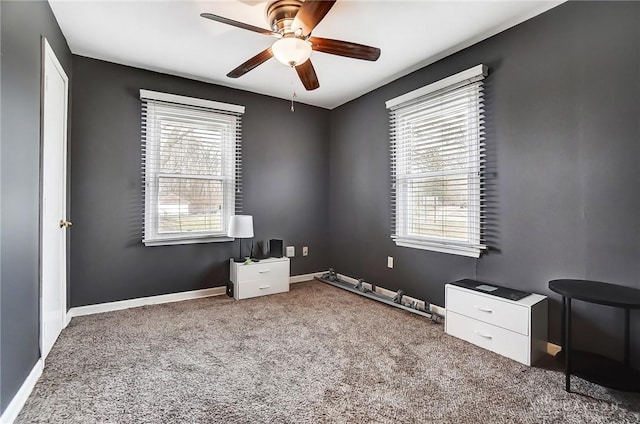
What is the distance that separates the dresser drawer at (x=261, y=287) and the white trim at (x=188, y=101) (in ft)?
6.64

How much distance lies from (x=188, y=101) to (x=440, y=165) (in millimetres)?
2740

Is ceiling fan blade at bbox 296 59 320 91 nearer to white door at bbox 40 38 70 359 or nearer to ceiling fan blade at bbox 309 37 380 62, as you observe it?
ceiling fan blade at bbox 309 37 380 62

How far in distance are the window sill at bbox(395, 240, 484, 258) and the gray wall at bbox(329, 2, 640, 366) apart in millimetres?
72

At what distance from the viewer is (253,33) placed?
2.60 m

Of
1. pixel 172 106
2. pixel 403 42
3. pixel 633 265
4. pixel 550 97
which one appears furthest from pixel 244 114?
pixel 633 265

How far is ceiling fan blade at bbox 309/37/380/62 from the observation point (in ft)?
7.04

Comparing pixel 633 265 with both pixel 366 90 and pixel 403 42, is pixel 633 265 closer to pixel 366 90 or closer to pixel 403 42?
pixel 403 42

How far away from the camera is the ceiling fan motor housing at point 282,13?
80.9 inches

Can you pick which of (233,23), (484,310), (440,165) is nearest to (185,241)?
(233,23)

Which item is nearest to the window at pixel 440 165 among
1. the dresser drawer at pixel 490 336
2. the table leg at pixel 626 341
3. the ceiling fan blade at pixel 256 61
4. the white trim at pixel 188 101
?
the dresser drawer at pixel 490 336

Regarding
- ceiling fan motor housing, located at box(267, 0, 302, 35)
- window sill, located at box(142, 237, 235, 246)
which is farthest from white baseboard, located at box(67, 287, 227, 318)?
ceiling fan motor housing, located at box(267, 0, 302, 35)

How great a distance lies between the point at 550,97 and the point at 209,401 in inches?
116

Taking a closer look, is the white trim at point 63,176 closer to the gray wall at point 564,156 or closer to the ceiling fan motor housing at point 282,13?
the ceiling fan motor housing at point 282,13

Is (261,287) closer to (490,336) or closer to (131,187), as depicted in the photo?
A: (131,187)
